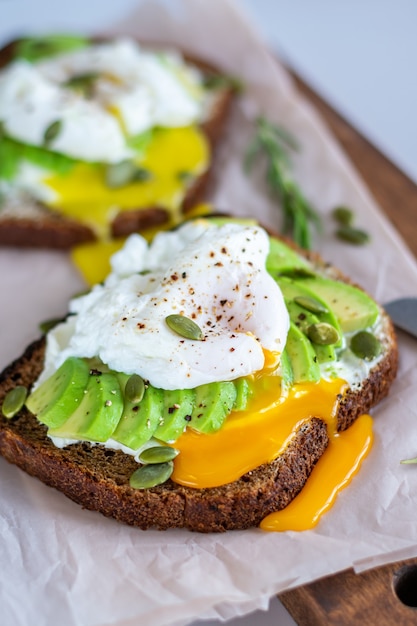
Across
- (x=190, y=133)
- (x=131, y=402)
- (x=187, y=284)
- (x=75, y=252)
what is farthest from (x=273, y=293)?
(x=190, y=133)

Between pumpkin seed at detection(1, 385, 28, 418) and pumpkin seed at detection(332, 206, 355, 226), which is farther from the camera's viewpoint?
pumpkin seed at detection(332, 206, 355, 226)

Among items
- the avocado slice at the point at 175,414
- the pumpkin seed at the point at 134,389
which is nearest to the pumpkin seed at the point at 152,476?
the avocado slice at the point at 175,414

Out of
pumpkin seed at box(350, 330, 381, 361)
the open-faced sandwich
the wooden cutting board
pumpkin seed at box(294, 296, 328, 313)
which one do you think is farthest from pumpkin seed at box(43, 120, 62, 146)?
the wooden cutting board

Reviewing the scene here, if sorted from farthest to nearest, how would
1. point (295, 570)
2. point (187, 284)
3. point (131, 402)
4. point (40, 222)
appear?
point (40, 222) → point (187, 284) → point (131, 402) → point (295, 570)

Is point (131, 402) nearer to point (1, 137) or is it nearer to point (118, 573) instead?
point (118, 573)

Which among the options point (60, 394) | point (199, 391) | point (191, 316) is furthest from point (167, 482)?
point (191, 316)

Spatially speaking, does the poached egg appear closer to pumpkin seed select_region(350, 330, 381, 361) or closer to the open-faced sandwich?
the open-faced sandwich
